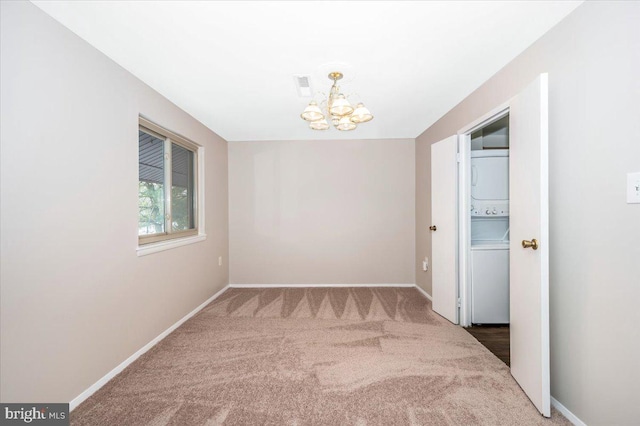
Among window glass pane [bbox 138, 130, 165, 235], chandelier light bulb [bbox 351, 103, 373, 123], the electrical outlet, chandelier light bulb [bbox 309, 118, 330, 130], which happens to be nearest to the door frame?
the electrical outlet

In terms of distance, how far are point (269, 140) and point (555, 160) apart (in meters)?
3.73

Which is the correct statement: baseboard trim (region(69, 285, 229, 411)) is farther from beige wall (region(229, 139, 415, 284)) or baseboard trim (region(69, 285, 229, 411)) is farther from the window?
beige wall (region(229, 139, 415, 284))

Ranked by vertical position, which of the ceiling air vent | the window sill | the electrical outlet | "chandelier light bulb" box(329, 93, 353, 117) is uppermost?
the ceiling air vent

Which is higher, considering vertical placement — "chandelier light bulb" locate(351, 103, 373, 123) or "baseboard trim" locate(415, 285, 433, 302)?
"chandelier light bulb" locate(351, 103, 373, 123)

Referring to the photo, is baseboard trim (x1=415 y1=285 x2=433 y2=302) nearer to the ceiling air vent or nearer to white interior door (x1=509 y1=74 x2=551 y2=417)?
white interior door (x1=509 y1=74 x2=551 y2=417)

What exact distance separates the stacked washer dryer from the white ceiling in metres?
0.95

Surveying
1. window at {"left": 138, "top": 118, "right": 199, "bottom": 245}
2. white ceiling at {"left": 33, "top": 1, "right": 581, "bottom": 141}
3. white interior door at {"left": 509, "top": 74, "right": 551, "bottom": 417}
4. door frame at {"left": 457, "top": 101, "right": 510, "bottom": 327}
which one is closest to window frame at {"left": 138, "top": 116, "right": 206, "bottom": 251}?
window at {"left": 138, "top": 118, "right": 199, "bottom": 245}

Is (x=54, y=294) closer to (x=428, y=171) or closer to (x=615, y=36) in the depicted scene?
(x=615, y=36)

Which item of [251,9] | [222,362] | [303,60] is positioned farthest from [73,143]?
[222,362]

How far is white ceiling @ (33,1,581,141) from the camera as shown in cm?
162

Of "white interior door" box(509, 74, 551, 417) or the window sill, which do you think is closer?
"white interior door" box(509, 74, 551, 417)

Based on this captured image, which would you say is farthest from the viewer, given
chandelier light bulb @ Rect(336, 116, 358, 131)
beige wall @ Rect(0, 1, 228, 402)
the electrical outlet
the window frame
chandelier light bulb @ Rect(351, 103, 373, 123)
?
the electrical outlet

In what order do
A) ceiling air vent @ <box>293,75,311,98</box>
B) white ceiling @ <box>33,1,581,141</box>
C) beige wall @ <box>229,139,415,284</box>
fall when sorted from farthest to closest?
beige wall @ <box>229,139,415,284</box> → ceiling air vent @ <box>293,75,311,98</box> → white ceiling @ <box>33,1,581,141</box>

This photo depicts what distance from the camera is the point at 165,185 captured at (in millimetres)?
3119
